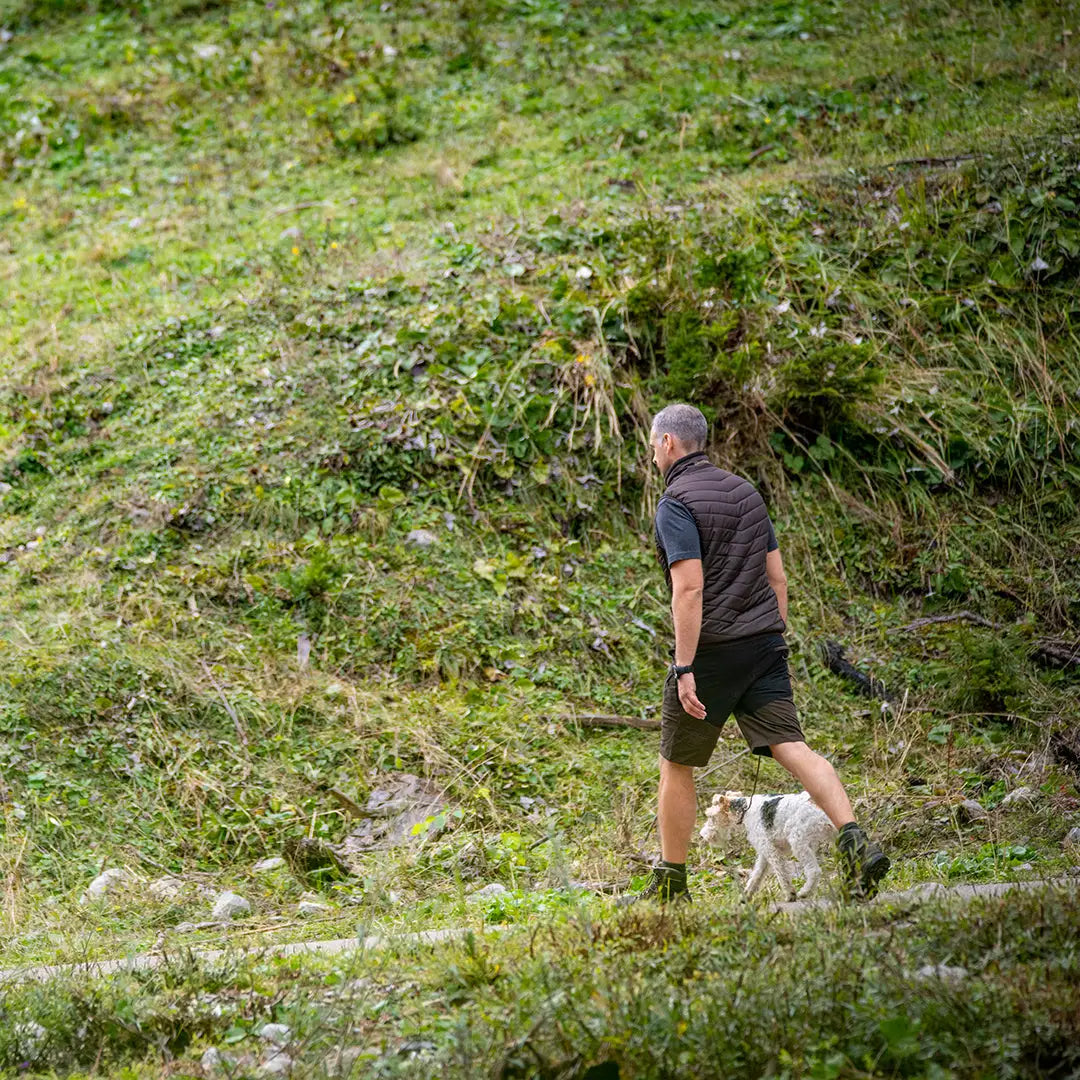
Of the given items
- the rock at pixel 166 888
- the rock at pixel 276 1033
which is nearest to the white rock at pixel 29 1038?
the rock at pixel 276 1033

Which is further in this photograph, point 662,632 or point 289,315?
point 289,315

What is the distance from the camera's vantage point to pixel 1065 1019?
104 inches

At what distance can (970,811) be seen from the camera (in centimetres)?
535

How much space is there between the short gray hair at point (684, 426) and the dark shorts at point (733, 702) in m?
0.87

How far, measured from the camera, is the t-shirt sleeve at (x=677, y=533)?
439cm

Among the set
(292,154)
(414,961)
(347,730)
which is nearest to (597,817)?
(347,730)

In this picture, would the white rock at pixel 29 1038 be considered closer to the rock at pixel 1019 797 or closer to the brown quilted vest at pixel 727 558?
the brown quilted vest at pixel 727 558

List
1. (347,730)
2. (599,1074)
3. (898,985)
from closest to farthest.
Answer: (599,1074) → (898,985) → (347,730)

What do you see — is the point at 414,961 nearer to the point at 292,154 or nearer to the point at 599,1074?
the point at 599,1074

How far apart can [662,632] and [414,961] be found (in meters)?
3.79

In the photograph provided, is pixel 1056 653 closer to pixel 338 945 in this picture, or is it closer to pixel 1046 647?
pixel 1046 647

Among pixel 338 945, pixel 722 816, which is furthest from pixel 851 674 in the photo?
pixel 338 945

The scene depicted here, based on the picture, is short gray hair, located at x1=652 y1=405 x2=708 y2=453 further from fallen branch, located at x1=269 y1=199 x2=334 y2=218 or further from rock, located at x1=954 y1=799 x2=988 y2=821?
fallen branch, located at x1=269 y1=199 x2=334 y2=218

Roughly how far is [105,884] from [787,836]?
10.3ft
